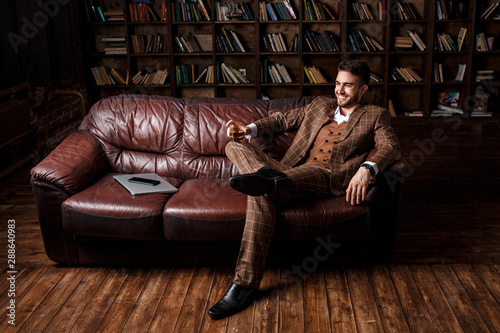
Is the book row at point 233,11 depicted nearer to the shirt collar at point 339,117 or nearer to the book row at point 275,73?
the book row at point 275,73

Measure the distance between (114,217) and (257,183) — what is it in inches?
28.8

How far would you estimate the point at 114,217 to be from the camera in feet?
7.94

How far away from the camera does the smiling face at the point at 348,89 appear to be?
2688mm

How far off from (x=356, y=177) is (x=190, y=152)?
3.57ft

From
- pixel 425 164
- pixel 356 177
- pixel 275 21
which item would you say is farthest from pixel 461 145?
pixel 356 177

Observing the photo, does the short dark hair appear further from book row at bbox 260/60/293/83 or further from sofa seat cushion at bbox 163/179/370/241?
book row at bbox 260/60/293/83

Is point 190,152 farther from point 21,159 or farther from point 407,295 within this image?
point 21,159

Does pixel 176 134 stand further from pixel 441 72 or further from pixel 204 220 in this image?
pixel 441 72

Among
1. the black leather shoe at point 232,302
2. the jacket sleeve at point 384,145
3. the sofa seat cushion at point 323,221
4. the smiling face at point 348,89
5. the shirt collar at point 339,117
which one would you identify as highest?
the smiling face at point 348,89

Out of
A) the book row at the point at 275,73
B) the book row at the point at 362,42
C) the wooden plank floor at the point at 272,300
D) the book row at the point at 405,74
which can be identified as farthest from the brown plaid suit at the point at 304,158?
the book row at the point at 405,74

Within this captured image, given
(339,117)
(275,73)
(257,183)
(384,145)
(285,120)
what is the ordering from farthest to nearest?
(275,73) → (285,120) → (339,117) → (384,145) → (257,183)

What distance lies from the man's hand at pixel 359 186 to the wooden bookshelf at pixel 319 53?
11.9 ft

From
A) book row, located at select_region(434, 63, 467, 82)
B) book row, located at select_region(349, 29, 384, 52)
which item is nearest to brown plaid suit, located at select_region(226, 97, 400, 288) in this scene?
book row, located at select_region(349, 29, 384, 52)

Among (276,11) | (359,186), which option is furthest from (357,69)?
(276,11)
